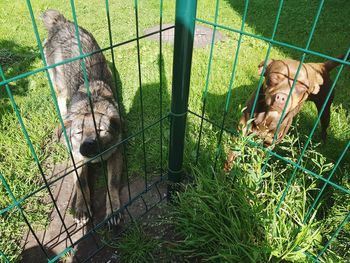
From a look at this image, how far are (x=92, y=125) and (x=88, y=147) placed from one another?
0.37 meters

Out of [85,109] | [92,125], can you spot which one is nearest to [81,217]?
[92,125]

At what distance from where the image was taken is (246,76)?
457 cm

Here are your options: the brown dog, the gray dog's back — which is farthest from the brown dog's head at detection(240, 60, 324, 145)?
the gray dog's back

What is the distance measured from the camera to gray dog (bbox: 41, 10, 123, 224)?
107 inches

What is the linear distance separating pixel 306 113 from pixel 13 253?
3.84 metres

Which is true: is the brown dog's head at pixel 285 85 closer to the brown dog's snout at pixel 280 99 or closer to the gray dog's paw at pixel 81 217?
the brown dog's snout at pixel 280 99

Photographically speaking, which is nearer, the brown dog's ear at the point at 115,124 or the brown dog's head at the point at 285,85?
the brown dog's head at the point at 285,85

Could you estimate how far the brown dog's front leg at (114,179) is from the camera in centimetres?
276

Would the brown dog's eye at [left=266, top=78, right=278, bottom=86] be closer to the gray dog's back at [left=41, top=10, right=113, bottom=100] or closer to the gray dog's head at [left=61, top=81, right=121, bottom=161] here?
the gray dog's head at [left=61, top=81, right=121, bottom=161]

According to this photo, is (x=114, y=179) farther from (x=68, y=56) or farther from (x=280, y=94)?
(x=68, y=56)

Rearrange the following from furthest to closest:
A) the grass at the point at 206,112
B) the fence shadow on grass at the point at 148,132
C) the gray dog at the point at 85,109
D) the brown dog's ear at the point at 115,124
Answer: the fence shadow on grass at the point at 148,132 < the brown dog's ear at the point at 115,124 < the gray dog at the point at 85,109 < the grass at the point at 206,112

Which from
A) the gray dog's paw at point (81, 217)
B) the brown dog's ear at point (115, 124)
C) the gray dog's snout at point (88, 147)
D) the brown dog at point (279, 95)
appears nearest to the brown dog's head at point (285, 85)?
the brown dog at point (279, 95)

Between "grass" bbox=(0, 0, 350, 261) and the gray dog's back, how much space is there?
0.35m

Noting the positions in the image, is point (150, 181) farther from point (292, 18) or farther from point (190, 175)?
point (292, 18)
